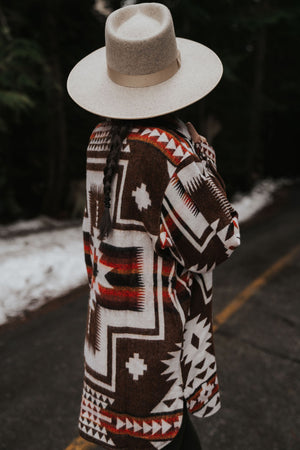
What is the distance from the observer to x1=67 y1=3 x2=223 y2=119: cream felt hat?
1460 mm

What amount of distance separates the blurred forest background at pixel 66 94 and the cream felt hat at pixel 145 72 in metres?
5.12

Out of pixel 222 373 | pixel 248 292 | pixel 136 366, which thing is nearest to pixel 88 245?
pixel 136 366

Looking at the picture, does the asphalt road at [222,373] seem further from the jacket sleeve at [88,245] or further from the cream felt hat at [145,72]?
the cream felt hat at [145,72]

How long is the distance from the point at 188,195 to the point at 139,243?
263 millimetres

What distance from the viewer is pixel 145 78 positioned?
150 cm

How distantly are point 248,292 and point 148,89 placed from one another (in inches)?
157

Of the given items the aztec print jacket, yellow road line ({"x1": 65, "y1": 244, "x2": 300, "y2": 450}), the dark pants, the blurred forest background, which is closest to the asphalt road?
yellow road line ({"x1": 65, "y1": 244, "x2": 300, "y2": 450})

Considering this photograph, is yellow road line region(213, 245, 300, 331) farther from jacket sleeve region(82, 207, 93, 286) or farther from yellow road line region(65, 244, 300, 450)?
jacket sleeve region(82, 207, 93, 286)

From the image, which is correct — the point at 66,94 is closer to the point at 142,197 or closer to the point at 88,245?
the point at 88,245

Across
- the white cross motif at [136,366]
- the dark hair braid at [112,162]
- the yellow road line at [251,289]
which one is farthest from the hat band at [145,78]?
the yellow road line at [251,289]

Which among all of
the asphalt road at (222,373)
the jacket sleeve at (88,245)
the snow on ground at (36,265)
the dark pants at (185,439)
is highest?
the jacket sleeve at (88,245)

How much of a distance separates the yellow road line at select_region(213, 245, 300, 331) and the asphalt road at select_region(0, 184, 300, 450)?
6cm

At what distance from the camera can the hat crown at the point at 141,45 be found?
146 cm

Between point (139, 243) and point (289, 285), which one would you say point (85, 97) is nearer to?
point (139, 243)
